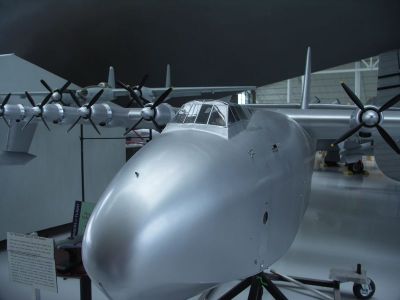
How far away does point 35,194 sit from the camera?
980 cm

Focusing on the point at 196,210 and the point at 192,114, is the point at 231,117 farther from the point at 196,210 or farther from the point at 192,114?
the point at 196,210

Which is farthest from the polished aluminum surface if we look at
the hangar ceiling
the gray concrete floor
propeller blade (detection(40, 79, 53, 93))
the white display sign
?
the hangar ceiling

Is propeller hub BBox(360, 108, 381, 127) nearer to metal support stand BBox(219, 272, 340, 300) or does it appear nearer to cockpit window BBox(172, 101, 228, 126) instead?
metal support stand BBox(219, 272, 340, 300)

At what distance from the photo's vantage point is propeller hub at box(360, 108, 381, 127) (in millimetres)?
7355

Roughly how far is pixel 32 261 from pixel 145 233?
96.1 inches

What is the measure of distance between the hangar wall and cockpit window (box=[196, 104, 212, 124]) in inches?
259

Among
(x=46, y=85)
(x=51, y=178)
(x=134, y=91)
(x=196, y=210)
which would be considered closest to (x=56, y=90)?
(x=46, y=85)

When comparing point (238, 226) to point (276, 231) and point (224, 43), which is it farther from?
point (224, 43)

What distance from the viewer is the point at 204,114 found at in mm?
4574

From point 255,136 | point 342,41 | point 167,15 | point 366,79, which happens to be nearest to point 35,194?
point 255,136

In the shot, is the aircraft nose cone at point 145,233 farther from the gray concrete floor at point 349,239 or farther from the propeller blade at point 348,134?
the propeller blade at point 348,134

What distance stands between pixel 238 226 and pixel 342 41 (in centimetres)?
1537

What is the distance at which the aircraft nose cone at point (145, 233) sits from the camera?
273cm

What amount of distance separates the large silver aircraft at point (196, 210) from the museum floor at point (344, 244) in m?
3.24
